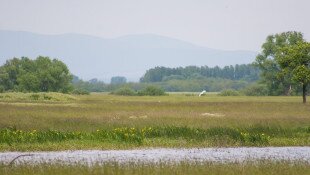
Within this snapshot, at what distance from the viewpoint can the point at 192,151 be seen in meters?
26.7

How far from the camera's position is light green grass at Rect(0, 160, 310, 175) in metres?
18.4

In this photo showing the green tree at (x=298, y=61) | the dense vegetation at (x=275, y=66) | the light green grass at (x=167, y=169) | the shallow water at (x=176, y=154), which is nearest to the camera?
the light green grass at (x=167, y=169)

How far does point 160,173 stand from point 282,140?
1426 cm

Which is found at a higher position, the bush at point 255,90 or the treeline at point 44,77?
the treeline at point 44,77

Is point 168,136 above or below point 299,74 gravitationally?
below

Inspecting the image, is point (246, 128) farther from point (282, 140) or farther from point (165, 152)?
point (165, 152)

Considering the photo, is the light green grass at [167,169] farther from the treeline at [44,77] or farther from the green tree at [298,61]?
the treeline at [44,77]

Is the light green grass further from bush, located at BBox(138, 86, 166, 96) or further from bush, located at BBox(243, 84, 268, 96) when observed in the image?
bush, located at BBox(243, 84, 268, 96)

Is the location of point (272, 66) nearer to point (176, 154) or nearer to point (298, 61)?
point (298, 61)

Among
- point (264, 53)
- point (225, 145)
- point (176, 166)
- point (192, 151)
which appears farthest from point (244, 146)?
point (264, 53)

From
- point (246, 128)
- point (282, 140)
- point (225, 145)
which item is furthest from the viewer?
point (246, 128)

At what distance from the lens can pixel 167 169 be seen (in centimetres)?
1884

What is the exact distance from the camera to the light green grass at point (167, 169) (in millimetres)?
18406

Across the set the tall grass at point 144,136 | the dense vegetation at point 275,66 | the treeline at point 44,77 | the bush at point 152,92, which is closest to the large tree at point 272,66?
the dense vegetation at point 275,66
